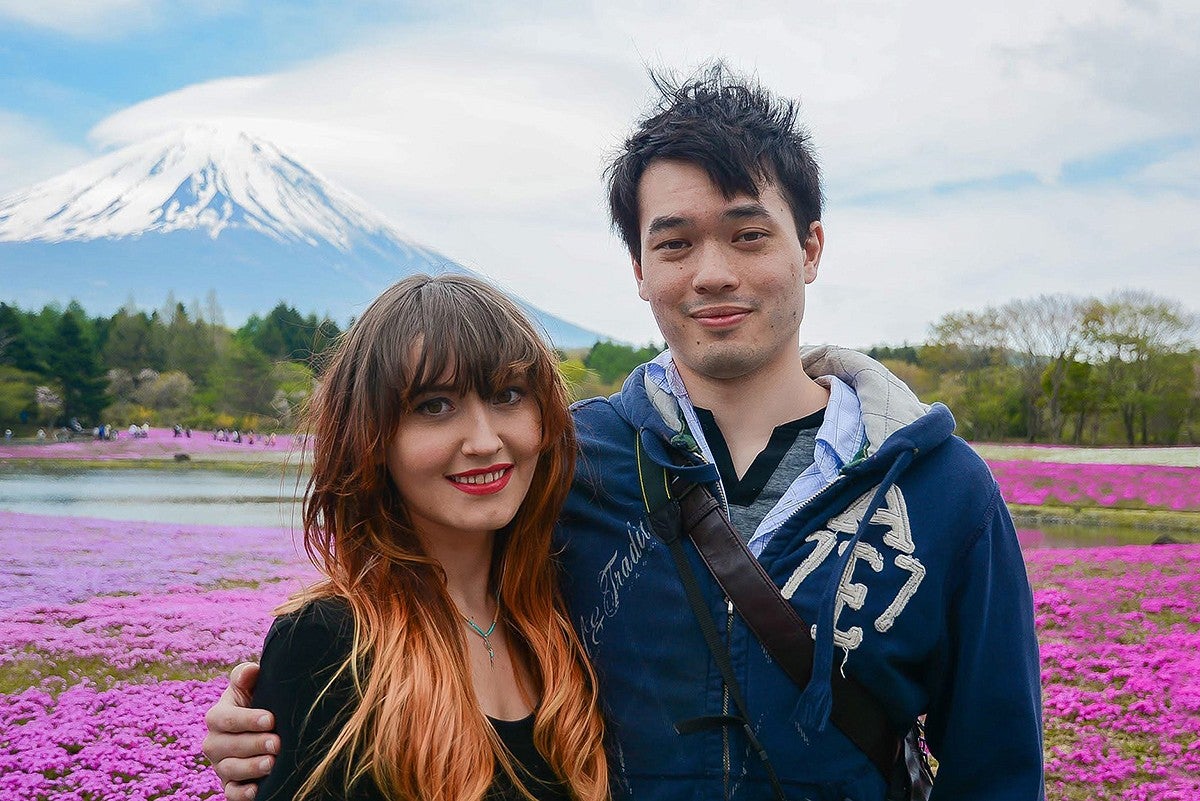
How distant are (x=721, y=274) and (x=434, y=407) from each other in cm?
92

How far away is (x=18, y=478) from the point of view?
707 centimetres

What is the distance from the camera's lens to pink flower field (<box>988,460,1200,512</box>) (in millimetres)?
14102

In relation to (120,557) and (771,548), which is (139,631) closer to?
(120,557)

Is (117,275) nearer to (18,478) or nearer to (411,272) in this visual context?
(18,478)

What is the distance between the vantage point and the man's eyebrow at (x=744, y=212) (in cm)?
267

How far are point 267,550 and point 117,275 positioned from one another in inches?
2928

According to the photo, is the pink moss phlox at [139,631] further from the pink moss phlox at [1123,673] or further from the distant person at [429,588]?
the pink moss phlox at [1123,673]

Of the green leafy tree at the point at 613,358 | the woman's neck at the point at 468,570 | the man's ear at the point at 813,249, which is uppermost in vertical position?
the green leafy tree at the point at 613,358

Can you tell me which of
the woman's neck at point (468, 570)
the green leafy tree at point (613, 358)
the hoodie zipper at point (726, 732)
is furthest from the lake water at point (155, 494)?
the green leafy tree at point (613, 358)

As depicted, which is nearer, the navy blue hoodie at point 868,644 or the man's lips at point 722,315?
the navy blue hoodie at point 868,644

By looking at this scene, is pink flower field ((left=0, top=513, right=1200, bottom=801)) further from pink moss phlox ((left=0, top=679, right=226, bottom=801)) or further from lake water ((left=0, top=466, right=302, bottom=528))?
lake water ((left=0, top=466, right=302, bottom=528))

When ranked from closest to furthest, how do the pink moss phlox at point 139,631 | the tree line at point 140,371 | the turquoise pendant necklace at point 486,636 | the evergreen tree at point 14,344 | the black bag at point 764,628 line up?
the black bag at point 764,628, the turquoise pendant necklace at point 486,636, the pink moss phlox at point 139,631, the evergreen tree at point 14,344, the tree line at point 140,371

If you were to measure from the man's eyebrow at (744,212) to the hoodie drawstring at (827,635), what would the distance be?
0.82m

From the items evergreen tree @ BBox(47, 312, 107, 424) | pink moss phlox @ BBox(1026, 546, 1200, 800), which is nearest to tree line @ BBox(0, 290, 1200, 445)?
evergreen tree @ BBox(47, 312, 107, 424)
